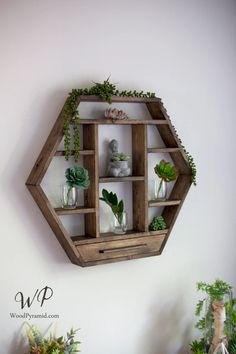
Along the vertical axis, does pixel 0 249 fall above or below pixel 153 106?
below

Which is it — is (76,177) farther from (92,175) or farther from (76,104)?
(76,104)

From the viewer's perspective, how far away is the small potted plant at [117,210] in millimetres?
2680

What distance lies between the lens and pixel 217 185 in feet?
10.6

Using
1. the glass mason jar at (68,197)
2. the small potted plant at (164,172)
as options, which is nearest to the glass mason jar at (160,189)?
the small potted plant at (164,172)

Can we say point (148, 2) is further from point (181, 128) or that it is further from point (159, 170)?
point (159, 170)

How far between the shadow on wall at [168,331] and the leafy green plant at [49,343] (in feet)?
1.64

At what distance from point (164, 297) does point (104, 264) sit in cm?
46

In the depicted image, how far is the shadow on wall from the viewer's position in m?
2.97

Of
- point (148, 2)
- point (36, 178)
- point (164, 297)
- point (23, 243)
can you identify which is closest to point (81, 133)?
point (36, 178)

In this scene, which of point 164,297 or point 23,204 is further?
point 164,297

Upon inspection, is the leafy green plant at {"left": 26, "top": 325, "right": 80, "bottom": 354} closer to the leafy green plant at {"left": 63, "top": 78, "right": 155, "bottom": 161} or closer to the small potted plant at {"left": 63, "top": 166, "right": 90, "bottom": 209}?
the small potted plant at {"left": 63, "top": 166, "right": 90, "bottom": 209}

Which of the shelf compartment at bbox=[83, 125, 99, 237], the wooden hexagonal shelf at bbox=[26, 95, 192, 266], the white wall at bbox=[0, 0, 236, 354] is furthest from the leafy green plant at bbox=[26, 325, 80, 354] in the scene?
the shelf compartment at bbox=[83, 125, 99, 237]

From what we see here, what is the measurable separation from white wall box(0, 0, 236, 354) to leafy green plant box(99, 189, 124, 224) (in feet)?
0.91

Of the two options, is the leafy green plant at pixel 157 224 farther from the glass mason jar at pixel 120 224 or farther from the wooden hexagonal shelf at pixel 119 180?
the glass mason jar at pixel 120 224
